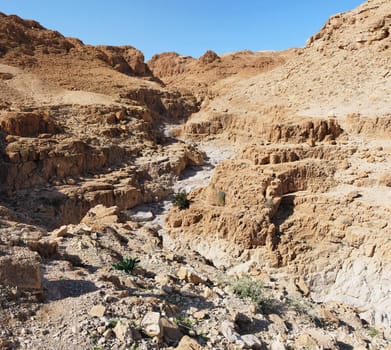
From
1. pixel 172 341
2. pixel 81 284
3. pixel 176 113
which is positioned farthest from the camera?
pixel 176 113

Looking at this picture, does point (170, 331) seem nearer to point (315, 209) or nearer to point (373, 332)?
point (373, 332)

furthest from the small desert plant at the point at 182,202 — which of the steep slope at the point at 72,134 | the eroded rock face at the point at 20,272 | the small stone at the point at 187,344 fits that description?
the small stone at the point at 187,344

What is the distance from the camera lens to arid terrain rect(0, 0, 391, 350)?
175 inches

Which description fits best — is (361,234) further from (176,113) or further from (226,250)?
(176,113)

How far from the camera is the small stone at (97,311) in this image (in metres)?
4.00

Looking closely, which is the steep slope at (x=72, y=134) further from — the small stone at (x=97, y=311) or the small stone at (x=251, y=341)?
the small stone at (x=251, y=341)

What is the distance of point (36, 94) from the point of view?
73.4ft

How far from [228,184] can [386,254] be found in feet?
16.8

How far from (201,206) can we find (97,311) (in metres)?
8.13

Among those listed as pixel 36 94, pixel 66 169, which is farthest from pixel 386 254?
pixel 36 94

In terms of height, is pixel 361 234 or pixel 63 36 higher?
pixel 63 36

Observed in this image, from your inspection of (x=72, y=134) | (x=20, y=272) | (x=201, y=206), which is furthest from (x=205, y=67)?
(x=20, y=272)

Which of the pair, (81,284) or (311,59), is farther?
(311,59)

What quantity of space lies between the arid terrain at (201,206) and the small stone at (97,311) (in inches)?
0.5
